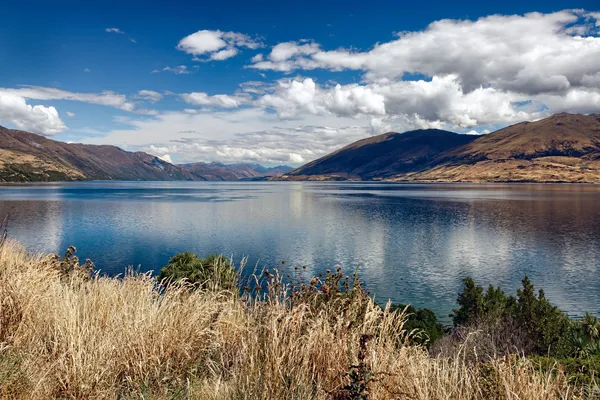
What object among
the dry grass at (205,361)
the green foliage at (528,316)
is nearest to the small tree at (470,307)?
the green foliage at (528,316)

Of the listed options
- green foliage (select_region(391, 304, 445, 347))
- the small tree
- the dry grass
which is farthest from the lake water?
the dry grass

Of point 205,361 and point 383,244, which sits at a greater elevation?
point 205,361

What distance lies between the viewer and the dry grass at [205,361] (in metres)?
5.68

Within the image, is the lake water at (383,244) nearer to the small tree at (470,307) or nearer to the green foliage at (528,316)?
the small tree at (470,307)

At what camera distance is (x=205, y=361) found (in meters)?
6.97

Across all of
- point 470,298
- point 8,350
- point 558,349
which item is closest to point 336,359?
point 8,350

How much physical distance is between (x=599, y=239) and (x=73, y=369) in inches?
2876

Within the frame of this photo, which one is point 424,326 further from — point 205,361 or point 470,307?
point 205,361

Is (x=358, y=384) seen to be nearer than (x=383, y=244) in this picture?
Yes

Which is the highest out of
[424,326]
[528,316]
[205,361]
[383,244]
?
[205,361]

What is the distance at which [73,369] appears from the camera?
603 centimetres

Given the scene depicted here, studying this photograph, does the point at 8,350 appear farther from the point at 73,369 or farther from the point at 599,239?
the point at 599,239

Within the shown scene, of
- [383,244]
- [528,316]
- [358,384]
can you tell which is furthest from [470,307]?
[383,244]

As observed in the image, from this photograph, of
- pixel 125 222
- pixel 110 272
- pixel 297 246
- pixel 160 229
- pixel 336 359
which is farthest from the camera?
pixel 125 222
